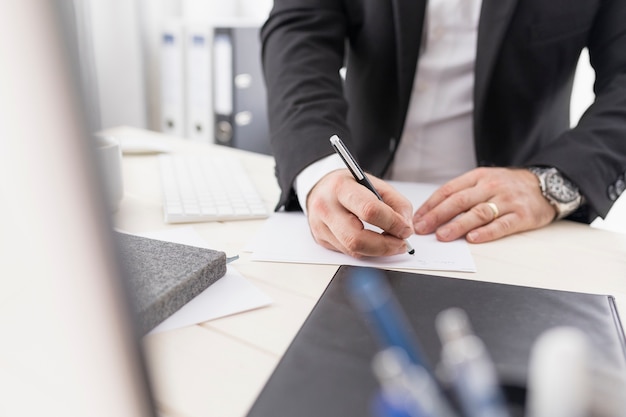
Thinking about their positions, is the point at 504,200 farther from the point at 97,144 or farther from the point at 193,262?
the point at 97,144

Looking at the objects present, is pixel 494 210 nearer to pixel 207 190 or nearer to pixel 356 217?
pixel 356 217

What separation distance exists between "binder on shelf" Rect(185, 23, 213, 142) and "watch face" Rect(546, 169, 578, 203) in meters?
1.24

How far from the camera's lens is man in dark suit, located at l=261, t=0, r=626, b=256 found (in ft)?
2.19

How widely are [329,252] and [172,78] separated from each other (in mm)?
1436

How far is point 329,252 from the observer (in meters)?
0.60

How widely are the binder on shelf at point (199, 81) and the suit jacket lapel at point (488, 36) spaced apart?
102 cm

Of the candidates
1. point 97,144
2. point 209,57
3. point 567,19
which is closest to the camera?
point 97,144

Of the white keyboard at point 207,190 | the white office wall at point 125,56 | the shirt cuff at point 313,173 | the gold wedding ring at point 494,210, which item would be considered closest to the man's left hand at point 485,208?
Answer: the gold wedding ring at point 494,210

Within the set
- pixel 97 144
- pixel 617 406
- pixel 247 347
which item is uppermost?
pixel 97 144

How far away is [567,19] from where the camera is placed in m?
0.88

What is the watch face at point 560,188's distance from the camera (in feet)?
2.38

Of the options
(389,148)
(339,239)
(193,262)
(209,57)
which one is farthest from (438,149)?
(209,57)

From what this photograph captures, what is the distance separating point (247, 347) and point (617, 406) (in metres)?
0.27

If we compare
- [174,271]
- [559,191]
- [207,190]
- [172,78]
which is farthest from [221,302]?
[172,78]
